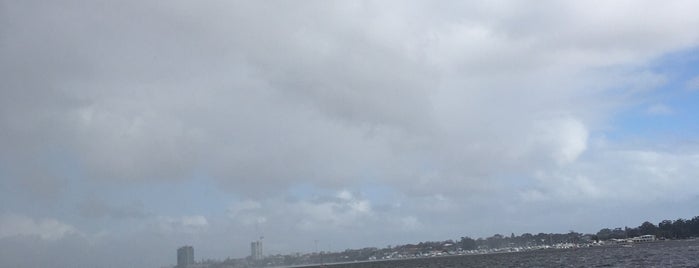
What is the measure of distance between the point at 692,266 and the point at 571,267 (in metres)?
24.8

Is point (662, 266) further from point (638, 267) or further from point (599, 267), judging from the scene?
point (599, 267)

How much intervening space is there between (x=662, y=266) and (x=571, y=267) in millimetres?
17714

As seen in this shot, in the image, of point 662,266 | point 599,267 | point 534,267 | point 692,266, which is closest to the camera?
point 692,266

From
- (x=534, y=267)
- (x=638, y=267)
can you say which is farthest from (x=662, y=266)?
(x=534, y=267)

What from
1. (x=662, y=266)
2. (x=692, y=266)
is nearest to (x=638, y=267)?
(x=662, y=266)

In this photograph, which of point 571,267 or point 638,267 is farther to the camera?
point 571,267

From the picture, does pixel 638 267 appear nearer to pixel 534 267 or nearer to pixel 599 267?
pixel 599 267

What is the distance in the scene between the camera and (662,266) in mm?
93250

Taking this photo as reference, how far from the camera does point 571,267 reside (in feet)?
358

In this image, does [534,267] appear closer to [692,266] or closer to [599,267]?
[599,267]

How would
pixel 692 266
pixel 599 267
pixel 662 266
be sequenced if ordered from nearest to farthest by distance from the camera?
pixel 692 266 < pixel 662 266 < pixel 599 267

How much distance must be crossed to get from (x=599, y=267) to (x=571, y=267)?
6137 mm

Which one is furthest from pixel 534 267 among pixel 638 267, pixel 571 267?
pixel 638 267

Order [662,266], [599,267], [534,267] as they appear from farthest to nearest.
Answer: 1. [534,267]
2. [599,267]
3. [662,266]
